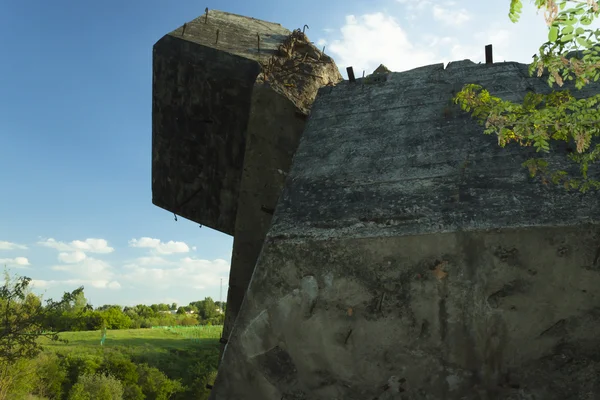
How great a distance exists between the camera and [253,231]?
22.1 feet

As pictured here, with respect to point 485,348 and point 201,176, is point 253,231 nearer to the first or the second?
point 201,176

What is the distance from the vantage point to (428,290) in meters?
A: 3.44

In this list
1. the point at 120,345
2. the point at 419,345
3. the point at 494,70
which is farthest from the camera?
the point at 120,345

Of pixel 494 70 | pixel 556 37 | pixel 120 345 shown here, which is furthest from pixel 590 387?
pixel 120 345

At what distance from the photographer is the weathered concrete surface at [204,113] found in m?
6.66

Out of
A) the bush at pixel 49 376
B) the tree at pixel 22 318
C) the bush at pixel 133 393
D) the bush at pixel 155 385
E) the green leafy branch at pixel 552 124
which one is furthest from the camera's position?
the bush at pixel 155 385

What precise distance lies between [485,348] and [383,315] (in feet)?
2.29

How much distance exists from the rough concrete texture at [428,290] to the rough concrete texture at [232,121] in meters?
2.18

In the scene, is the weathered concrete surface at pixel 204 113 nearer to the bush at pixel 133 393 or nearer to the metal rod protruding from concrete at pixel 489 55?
the metal rod protruding from concrete at pixel 489 55

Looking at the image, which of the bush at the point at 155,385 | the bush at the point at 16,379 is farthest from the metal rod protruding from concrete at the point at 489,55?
the bush at the point at 155,385

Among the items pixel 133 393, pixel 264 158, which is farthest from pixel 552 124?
pixel 133 393

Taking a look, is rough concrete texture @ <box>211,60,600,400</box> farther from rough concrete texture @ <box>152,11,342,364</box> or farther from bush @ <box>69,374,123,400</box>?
bush @ <box>69,374,123,400</box>

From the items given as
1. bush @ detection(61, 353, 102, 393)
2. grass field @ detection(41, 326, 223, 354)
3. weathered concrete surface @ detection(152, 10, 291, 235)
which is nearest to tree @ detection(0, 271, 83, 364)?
weathered concrete surface @ detection(152, 10, 291, 235)

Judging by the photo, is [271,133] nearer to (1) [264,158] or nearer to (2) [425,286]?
(1) [264,158]
